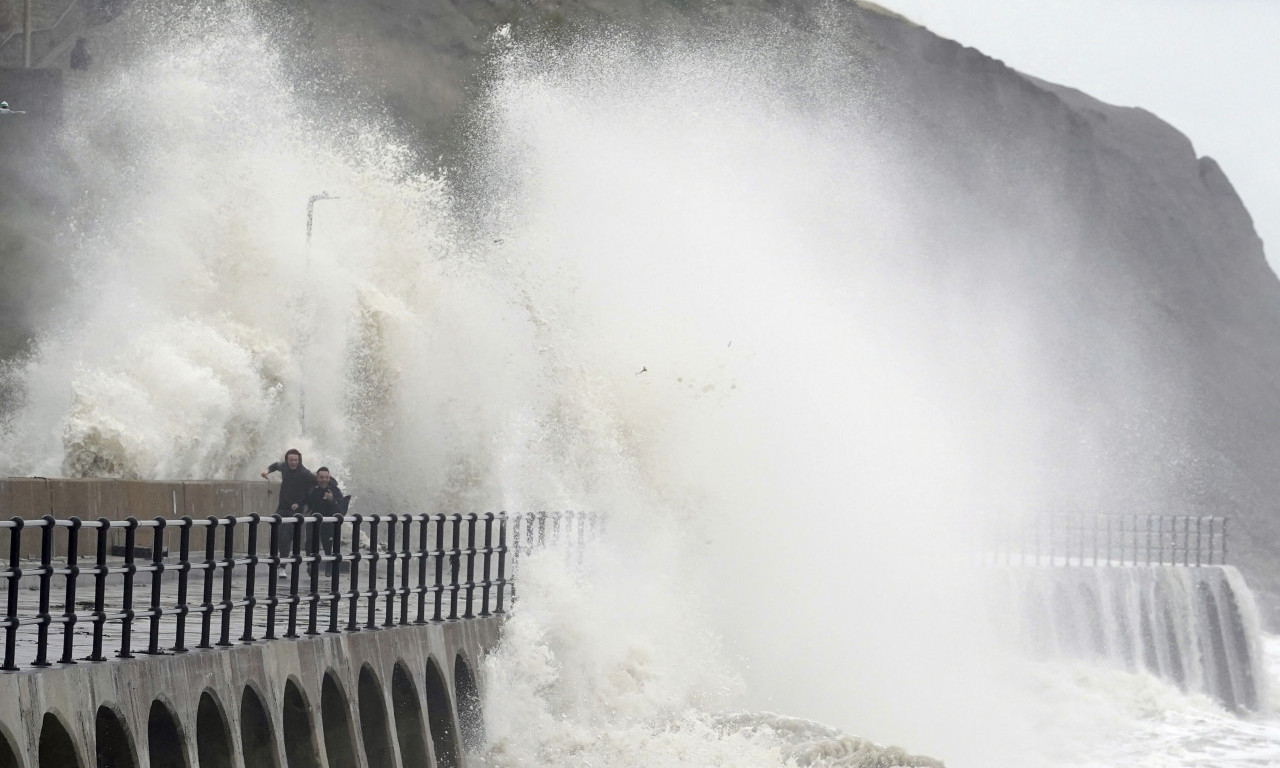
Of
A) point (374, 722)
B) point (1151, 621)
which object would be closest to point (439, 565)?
point (374, 722)

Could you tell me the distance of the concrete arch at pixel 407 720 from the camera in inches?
545

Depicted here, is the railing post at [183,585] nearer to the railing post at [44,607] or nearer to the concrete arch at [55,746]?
the railing post at [44,607]

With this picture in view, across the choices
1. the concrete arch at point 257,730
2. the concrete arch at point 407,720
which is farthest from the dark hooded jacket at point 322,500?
the concrete arch at point 257,730

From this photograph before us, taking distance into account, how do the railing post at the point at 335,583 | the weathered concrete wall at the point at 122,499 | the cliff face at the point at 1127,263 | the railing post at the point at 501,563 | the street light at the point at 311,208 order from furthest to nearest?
the cliff face at the point at 1127,263, the street light at the point at 311,208, the weathered concrete wall at the point at 122,499, the railing post at the point at 501,563, the railing post at the point at 335,583

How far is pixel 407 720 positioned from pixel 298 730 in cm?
207

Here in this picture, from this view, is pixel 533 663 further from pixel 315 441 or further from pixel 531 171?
pixel 531 171

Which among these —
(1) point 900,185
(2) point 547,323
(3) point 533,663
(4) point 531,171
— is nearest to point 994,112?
(1) point 900,185

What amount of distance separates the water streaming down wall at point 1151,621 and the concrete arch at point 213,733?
19.4 metres

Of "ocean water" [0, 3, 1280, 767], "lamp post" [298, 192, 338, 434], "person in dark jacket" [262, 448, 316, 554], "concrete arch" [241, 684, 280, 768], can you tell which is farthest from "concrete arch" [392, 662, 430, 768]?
"lamp post" [298, 192, 338, 434]

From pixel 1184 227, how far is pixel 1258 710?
187 ft

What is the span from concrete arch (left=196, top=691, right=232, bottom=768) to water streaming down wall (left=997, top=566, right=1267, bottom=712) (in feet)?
63.6

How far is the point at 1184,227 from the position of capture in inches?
3356

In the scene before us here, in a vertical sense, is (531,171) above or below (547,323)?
above

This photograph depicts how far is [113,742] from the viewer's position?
387 inches
